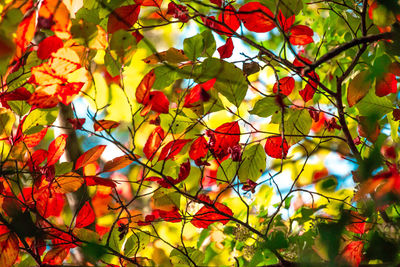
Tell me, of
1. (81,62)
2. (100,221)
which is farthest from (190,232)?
(81,62)

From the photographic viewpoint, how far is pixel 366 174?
1.32 ft

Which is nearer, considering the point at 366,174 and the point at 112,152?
the point at 366,174

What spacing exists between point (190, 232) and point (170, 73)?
0.71 m

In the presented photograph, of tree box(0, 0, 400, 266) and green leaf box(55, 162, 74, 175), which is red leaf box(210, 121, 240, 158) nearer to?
tree box(0, 0, 400, 266)

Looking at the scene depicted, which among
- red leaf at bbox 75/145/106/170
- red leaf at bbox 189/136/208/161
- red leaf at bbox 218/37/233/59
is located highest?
red leaf at bbox 218/37/233/59

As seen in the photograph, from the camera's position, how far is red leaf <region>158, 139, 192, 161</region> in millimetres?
826

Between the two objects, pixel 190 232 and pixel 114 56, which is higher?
pixel 114 56

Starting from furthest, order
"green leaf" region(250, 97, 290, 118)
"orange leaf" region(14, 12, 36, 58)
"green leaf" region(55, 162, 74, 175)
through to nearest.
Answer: "green leaf" region(55, 162, 74, 175) < "green leaf" region(250, 97, 290, 118) < "orange leaf" region(14, 12, 36, 58)

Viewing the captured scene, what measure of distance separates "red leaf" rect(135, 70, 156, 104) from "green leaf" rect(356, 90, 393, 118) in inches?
17.1

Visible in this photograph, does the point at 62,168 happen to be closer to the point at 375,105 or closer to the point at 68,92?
the point at 68,92

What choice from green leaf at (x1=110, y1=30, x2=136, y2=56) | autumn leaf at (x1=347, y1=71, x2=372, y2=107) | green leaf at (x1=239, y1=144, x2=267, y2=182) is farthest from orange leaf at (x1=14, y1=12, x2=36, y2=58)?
autumn leaf at (x1=347, y1=71, x2=372, y2=107)

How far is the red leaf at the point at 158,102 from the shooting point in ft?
2.61

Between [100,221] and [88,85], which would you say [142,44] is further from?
[100,221]

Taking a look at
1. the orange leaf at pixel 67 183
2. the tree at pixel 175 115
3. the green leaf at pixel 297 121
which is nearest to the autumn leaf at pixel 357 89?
the tree at pixel 175 115
